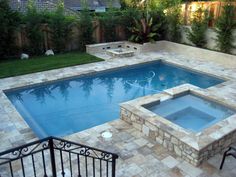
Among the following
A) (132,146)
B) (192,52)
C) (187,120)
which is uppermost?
(192,52)

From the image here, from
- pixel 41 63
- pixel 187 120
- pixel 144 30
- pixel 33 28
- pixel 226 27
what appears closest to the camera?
pixel 187 120

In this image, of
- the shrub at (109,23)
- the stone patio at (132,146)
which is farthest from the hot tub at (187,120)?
the shrub at (109,23)

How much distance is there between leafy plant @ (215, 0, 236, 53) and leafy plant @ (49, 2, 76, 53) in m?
8.00

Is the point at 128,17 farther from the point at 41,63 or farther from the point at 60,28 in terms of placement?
the point at 41,63

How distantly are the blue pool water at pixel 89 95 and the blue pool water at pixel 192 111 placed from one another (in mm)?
1740

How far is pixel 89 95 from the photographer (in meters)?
9.89

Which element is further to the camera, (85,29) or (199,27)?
(85,29)

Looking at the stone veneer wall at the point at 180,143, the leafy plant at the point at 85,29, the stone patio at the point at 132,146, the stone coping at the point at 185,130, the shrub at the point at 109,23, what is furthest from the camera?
the shrub at the point at 109,23

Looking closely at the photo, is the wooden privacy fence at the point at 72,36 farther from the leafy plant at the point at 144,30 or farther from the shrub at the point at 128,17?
the leafy plant at the point at 144,30

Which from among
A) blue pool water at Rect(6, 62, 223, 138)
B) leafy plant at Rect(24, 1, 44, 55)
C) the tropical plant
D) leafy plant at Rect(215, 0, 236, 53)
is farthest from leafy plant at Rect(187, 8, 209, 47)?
leafy plant at Rect(24, 1, 44, 55)

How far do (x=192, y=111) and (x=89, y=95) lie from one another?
14.0ft

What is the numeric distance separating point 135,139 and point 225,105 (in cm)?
313

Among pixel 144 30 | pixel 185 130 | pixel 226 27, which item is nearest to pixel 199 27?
pixel 226 27

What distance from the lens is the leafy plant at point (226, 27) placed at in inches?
479
